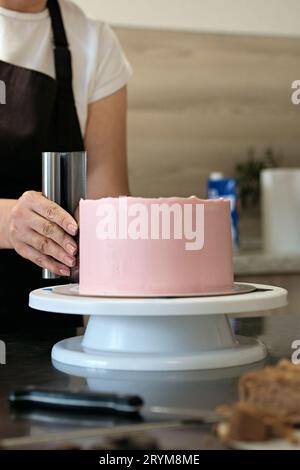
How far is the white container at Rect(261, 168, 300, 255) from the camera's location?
2816 mm

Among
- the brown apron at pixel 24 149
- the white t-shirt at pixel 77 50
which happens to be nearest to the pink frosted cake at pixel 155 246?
the brown apron at pixel 24 149

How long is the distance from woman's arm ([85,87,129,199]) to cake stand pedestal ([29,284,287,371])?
0.78 metres

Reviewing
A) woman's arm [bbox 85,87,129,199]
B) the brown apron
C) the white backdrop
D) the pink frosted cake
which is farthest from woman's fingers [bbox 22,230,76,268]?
the white backdrop

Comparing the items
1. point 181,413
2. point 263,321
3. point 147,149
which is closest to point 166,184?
point 147,149

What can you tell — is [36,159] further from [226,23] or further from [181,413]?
[226,23]

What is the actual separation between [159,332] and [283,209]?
6.28ft

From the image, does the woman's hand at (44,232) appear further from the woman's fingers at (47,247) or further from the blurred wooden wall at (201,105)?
the blurred wooden wall at (201,105)

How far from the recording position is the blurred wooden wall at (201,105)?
2.91 meters

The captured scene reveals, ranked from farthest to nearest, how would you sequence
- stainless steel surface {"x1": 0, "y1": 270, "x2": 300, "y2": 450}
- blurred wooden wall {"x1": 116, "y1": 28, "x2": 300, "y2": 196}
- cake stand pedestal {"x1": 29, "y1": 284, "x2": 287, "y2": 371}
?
blurred wooden wall {"x1": 116, "y1": 28, "x2": 300, "y2": 196}, cake stand pedestal {"x1": 29, "y1": 284, "x2": 287, "y2": 371}, stainless steel surface {"x1": 0, "y1": 270, "x2": 300, "y2": 450}

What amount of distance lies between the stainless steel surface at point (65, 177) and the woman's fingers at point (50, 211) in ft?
0.05

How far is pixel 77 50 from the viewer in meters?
1.83

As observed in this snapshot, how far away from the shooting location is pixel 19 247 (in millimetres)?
1223

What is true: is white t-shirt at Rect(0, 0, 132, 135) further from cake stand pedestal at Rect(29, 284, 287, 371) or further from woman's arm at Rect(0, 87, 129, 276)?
cake stand pedestal at Rect(29, 284, 287, 371)

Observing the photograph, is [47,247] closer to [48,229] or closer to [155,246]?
[48,229]
